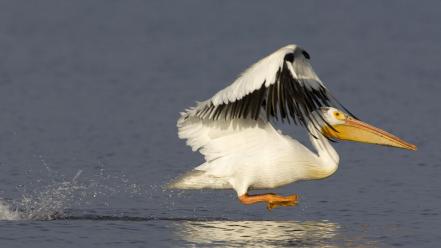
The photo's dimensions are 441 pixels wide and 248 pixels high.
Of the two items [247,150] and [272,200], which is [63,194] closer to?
[247,150]

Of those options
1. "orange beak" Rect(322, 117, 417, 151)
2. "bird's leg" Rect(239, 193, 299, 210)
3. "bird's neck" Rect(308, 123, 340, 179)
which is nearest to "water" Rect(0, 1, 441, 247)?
"bird's leg" Rect(239, 193, 299, 210)

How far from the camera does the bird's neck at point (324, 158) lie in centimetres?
971

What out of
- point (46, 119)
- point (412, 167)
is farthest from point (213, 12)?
point (412, 167)

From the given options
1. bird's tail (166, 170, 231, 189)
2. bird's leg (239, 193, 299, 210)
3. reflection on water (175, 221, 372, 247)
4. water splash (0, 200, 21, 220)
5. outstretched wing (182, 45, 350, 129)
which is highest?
outstretched wing (182, 45, 350, 129)

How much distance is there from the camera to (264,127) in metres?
9.73

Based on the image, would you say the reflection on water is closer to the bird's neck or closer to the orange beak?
the bird's neck

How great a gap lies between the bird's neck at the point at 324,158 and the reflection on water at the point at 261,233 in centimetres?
44

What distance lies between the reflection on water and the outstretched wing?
2.74 ft

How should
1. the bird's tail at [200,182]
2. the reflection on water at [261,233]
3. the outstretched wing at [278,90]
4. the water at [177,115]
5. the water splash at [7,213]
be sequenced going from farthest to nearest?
the bird's tail at [200,182] < the water splash at [7,213] < the water at [177,115] < the outstretched wing at [278,90] < the reflection on water at [261,233]

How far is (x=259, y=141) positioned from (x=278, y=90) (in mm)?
974

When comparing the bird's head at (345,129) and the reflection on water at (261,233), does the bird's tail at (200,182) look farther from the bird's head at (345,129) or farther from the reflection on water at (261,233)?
the bird's head at (345,129)

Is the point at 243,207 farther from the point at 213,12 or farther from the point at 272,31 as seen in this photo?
the point at 213,12

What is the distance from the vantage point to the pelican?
9297 mm

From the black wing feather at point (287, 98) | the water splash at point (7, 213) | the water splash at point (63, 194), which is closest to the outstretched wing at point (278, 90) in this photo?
the black wing feather at point (287, 98)
